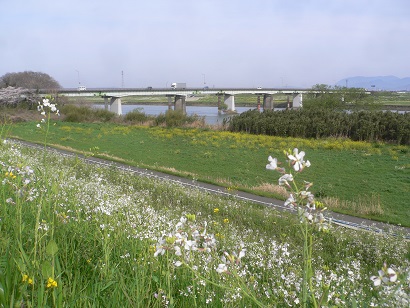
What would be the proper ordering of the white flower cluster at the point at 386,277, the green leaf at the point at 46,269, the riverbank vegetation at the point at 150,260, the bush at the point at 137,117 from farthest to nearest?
the bush at the point at 137,117
the green leaf at the point at 46,269
the riverbank vegetation at the point at 150,260
the white flower cluster at the point at 386,277

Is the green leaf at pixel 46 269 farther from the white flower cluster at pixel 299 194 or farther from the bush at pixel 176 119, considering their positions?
the bush at pixel 176 119

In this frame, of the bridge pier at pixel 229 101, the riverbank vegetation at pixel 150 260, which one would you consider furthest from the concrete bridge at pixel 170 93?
the riverbank vegetation at pixel 150 260

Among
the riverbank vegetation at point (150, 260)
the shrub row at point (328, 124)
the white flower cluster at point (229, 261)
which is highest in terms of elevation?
the white flower cluster at point (229, 261)

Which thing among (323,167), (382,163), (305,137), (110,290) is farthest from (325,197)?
(305,137)

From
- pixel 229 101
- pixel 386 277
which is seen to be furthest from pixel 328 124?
pixel 229 101

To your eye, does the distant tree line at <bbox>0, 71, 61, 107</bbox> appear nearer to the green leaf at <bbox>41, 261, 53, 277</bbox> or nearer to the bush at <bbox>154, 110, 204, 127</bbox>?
the bush at <bbox>154, 110, 204, 127</bbox>

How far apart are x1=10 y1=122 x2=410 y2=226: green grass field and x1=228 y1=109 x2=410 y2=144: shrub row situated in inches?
119

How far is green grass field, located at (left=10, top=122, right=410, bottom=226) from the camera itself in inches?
723

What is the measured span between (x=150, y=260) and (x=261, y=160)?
23.6 metres

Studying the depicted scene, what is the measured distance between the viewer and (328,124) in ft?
131

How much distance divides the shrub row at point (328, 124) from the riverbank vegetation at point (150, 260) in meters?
27.5

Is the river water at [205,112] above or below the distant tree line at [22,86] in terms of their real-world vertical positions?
below

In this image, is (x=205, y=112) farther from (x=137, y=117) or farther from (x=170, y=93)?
(x=137, y=117)

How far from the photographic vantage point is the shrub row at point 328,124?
36.8m
